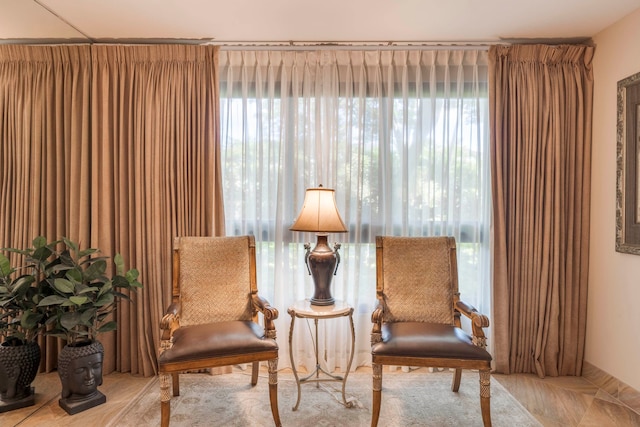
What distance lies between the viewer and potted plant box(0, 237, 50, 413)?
2486 mm

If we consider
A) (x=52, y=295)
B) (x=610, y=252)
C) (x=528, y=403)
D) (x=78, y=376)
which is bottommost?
(x=528, y=403)

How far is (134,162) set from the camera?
3141mm

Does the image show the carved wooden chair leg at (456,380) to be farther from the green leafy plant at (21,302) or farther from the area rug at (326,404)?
the green leafy plant at (21,302)

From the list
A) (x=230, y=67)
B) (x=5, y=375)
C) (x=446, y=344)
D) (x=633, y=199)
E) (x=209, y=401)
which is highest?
(x=230, y=67)

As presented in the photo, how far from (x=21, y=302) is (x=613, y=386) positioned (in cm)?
392

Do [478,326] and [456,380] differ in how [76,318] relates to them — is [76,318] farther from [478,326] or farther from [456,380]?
[456,380]

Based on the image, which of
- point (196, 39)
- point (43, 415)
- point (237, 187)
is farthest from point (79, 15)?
point (43, 415)

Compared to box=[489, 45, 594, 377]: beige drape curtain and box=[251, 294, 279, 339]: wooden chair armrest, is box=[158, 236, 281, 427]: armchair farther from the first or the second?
box=[489, 45, 594, 377]: beige drape curtain

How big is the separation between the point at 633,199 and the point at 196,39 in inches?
129

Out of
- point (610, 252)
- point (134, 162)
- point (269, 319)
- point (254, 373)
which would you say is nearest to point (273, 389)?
point (269, 319)

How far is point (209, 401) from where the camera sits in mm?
2711

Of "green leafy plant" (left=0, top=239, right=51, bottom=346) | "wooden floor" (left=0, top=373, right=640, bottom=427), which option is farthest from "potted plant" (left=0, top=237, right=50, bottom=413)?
"wooden floor" (left=0, top=373, right=640, bottom=427)

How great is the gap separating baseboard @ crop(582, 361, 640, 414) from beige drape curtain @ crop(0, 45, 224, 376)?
2.98 m

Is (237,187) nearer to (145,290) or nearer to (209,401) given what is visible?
(145,290)
